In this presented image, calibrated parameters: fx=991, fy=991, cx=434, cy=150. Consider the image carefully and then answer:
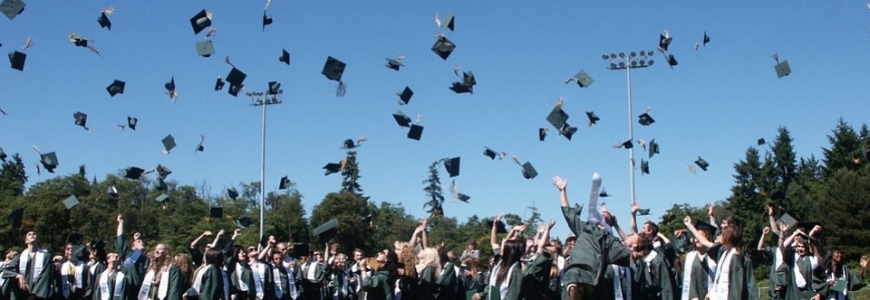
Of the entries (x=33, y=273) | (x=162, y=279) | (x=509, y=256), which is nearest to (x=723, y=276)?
(x=509, y=256)

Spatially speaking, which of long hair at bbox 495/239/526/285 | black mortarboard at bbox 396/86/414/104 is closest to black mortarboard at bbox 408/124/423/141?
black mortarboard at bbox 396/86/414/104

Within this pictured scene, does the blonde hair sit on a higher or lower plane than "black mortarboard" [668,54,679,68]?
lower

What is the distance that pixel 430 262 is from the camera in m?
11.1

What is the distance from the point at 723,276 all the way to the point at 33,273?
9970 millimetres

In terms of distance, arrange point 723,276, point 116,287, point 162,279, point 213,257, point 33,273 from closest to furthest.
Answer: point 723,276 < point 213,257 < point 162,279 < point 116,287 < point 33,273

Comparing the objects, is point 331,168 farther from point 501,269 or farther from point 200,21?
point 501,269

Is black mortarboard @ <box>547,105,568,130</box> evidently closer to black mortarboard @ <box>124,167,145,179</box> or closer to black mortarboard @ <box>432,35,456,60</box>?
black mortarboard @ <box>432,35,456,60</box>

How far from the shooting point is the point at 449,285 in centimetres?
1115

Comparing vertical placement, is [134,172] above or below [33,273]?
above

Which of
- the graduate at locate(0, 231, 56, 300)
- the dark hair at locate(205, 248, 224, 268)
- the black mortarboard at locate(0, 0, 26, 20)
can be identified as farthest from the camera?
the graduate at locate(0, 231, 56, 300)

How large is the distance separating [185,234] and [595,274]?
51253mm

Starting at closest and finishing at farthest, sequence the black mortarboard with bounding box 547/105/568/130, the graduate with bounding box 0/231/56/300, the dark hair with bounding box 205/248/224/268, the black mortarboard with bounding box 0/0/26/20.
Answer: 1. the dark hair with bounding box 205/248/224/268
2. the black mortarboard with bounding box 0/0/26/20
3. the graduate with bounding box 0/231/56/300
4. the black mortarboard with bounding box 547/105/568/130

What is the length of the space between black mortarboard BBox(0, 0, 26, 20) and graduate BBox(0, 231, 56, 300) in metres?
3.11

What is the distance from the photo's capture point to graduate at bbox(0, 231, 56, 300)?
46.5 feet
